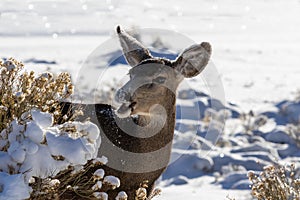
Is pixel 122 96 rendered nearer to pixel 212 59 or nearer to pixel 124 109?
pixel 124 109

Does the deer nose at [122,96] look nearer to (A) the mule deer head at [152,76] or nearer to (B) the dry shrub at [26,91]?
(A) the mule deer head at [152,76]

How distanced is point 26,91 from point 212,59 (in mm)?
22225

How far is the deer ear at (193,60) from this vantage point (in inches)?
215

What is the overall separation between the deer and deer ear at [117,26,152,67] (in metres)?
0.01

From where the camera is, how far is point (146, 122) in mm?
5582

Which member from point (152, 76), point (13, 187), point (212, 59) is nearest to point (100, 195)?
point (13, 187)

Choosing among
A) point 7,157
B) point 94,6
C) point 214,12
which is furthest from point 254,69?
point 7,157

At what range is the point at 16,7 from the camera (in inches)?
1122

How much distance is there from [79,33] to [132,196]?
82.8 feet

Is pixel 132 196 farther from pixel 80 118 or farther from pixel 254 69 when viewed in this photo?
pixel 254 69

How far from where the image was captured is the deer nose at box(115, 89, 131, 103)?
16.3 feet

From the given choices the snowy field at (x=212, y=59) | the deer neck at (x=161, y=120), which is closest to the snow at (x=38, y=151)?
the deer neck at (x=161, y=120)

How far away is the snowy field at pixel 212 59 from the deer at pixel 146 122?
1.08 m

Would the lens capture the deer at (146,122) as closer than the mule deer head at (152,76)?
No
